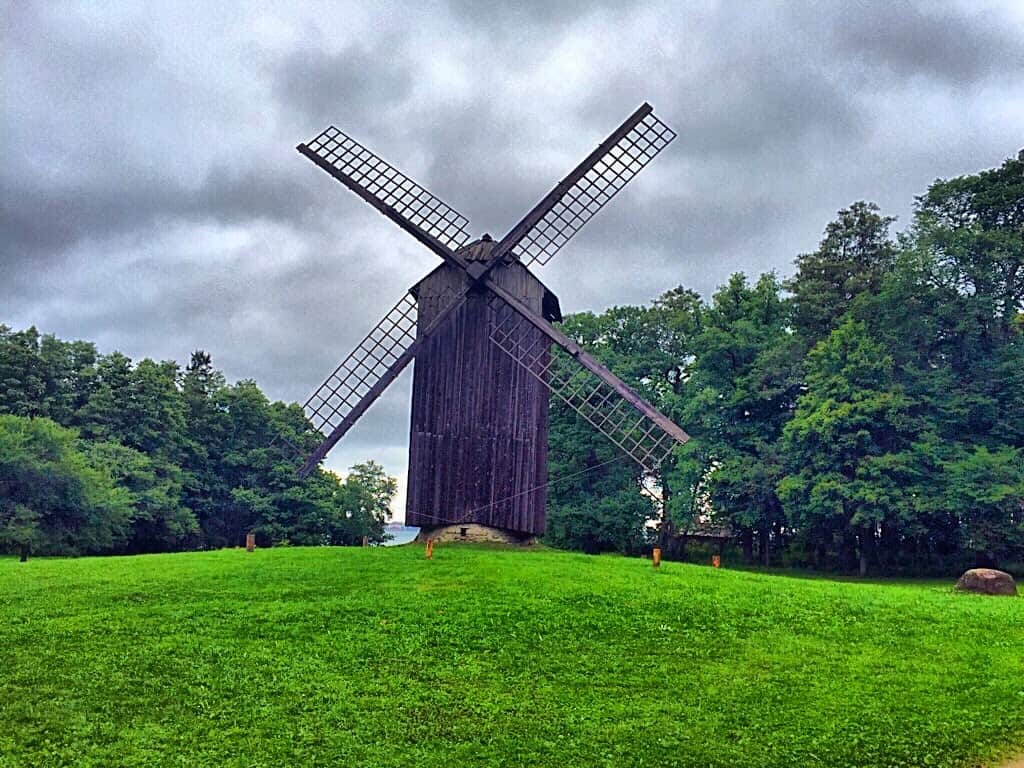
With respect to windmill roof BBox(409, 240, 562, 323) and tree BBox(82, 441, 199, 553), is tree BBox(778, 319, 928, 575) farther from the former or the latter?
tree BBox(82, 441, 199, 553)

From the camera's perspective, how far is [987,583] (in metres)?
20.8

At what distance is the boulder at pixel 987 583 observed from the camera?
20734mm

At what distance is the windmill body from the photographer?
2644cm

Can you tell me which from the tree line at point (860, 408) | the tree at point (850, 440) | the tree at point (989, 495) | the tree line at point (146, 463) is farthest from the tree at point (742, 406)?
the tree line at point (146, 463)

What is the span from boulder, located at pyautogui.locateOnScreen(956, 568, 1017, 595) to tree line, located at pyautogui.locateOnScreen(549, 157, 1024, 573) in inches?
408

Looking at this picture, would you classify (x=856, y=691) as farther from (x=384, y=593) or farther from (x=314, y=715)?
(x=384, y=593)

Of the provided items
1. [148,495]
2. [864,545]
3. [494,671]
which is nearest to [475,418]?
[494,671]

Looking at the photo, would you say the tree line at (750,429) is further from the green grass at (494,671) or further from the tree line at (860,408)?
the green grass at (494,671)

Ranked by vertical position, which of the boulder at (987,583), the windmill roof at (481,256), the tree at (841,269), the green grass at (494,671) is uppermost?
the tree at (841,269)

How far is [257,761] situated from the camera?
1019 cm

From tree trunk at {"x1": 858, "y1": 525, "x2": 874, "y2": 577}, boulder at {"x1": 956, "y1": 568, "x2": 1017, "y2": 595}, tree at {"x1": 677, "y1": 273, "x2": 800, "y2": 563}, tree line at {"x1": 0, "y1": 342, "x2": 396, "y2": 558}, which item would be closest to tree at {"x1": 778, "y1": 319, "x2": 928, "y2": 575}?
tree trunk at {"x1": 858, "y1": 525, "x2": 874, "y2": 577}

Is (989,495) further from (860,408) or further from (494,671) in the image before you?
(494,671)

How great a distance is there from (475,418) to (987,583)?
1378 centimetres

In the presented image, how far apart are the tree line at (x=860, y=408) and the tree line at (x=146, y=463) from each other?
14318mm
